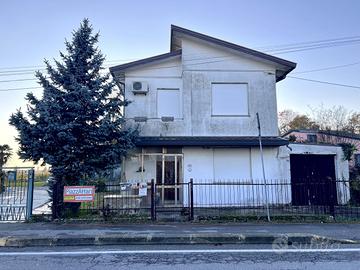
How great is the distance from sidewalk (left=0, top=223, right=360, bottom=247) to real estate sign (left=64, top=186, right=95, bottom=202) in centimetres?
143

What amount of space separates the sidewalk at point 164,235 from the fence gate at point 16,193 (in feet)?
4.71

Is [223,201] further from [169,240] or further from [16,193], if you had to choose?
[16,193]

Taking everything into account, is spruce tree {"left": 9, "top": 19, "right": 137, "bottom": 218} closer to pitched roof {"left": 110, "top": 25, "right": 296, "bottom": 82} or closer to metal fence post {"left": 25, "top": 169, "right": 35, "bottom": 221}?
metal fence post {"left": 25, "top": 169, "right": 35, "bottom": 221}

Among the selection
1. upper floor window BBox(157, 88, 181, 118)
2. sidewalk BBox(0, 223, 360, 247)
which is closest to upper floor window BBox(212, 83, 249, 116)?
upper floor window BBox(157, 88, 181, 118)

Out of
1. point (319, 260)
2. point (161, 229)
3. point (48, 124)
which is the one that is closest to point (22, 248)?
point (161, 229)

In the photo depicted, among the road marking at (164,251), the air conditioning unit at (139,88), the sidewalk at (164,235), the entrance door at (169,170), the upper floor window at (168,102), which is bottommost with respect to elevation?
→ the road marking at (164,251)

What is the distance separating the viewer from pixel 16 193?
36.4 feet

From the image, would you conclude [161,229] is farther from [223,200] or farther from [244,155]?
[244,155]

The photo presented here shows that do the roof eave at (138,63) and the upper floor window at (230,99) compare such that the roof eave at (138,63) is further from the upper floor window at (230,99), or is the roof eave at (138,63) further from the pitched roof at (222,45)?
the upper floor window at (230,99)

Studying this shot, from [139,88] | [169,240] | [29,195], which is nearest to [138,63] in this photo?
[139,88]

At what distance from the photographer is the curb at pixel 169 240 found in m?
7.48

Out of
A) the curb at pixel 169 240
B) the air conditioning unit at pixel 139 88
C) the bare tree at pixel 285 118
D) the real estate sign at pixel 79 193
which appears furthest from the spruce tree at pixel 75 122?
the bare tree at pixel 285 118

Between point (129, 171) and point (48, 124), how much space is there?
456 cm

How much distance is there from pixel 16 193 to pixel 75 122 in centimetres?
346
